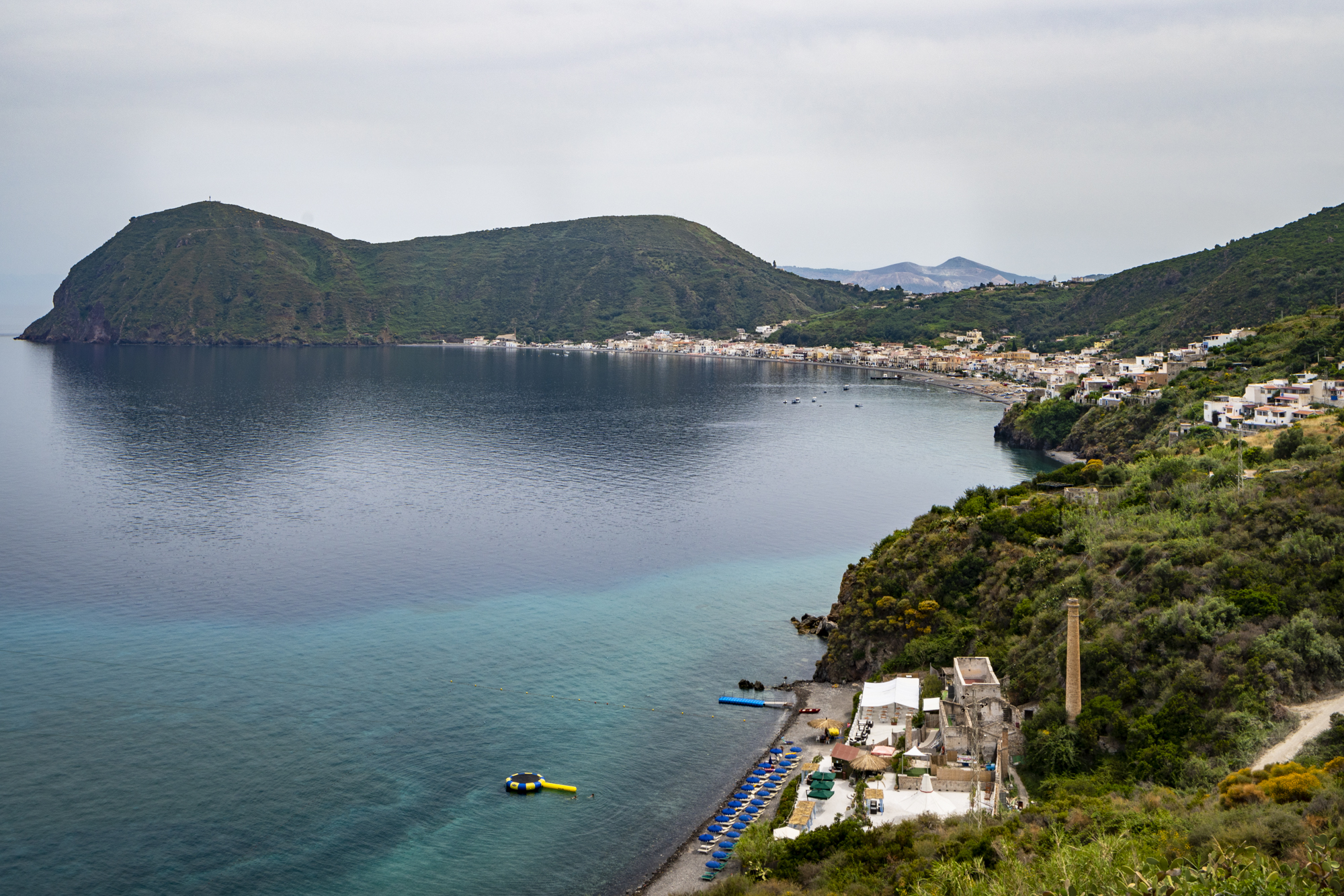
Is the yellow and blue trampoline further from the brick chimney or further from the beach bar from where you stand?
the brick chimney

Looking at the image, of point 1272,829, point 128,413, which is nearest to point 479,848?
point 1272,829

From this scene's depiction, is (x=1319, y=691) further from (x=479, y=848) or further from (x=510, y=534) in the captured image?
(x=510, y=534)

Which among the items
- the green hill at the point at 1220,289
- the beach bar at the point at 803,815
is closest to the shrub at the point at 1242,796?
the beach bar at the point at 803,815

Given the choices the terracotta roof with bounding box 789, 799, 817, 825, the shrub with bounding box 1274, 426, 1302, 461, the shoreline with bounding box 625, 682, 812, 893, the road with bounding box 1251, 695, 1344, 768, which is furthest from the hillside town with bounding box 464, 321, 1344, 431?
the terracotta roof with bounding box 789, 799, 817, 825

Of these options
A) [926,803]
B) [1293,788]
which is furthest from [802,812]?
[1293,788]

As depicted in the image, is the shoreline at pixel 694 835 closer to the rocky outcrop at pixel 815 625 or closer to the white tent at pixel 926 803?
the white tent at pixel 926 803
